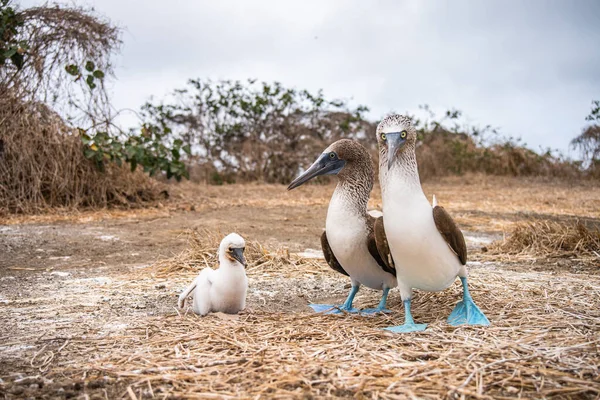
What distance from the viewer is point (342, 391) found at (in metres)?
2.30

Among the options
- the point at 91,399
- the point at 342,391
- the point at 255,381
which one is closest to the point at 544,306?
the point at 342,391

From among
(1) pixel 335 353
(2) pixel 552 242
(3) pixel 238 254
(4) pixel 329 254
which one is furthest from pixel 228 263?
(2) pixel 552 242

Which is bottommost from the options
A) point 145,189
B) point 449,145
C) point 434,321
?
point 434,321

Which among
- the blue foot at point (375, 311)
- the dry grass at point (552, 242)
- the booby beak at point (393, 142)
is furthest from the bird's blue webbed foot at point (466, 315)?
the dry grass at point (552, 242)

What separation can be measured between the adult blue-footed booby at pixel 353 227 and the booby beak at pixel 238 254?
0.58 meters

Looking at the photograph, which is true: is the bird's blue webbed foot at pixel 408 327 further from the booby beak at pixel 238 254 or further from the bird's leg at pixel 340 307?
the booby beak at pixel 238 254

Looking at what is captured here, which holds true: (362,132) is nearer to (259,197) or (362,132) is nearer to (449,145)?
(449,145)

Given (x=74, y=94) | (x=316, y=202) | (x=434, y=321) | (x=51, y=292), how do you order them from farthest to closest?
(x=316, y=202) → (x=74, y=94) → (x=51, y=292) → (x=434, y=321)

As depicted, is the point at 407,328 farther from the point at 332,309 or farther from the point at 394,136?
the point at 394,136

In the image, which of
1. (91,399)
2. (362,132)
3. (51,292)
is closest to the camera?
(91,399)

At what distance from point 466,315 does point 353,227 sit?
87 cm

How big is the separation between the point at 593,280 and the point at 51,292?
4.40 metres

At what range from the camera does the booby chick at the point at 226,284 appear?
11.8ft

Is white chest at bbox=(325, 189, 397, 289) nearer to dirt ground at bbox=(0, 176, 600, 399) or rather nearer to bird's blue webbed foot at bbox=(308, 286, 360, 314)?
bird's blue webbed foot at bbox=(308, 286, 360, 314)
